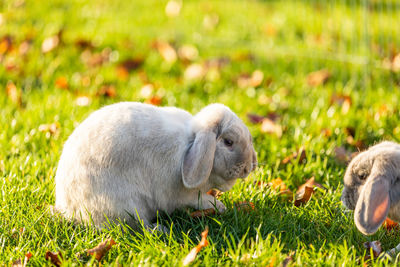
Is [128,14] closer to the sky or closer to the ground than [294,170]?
closer to the sky

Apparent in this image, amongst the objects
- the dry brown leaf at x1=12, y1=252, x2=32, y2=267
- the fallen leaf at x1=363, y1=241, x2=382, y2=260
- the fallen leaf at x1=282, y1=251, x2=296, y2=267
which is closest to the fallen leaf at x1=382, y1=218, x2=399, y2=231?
the fallen leaf at x1=363, y1=241, x2=382, y2=260

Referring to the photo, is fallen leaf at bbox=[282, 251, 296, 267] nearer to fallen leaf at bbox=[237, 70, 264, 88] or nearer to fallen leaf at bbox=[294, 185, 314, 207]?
fallen leaf at bbox=[294, 185, 314, 207]

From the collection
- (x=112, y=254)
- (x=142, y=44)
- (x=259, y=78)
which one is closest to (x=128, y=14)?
(x=142, y=44)

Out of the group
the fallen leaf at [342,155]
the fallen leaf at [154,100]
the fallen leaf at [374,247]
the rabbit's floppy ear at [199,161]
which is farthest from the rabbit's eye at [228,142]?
the fallen leaf at [154,100]

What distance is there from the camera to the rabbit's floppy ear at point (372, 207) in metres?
2.57

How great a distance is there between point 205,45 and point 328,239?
13.3 ft

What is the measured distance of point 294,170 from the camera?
3699 mm

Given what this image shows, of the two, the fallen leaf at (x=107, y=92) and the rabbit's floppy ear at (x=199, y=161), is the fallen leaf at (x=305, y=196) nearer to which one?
the rabbit's floppy ear at (x=199, y=161)

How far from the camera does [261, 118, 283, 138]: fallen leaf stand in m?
4.29

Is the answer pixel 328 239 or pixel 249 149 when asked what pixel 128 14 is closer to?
pixel 249 149

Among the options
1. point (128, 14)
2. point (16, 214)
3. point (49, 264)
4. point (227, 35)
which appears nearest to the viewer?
point (49, 264)

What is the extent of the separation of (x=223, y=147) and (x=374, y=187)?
92 centimetres

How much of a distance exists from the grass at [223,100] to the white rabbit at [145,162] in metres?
0.14

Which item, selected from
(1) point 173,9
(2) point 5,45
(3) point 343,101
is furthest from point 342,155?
(1) point 173,9
